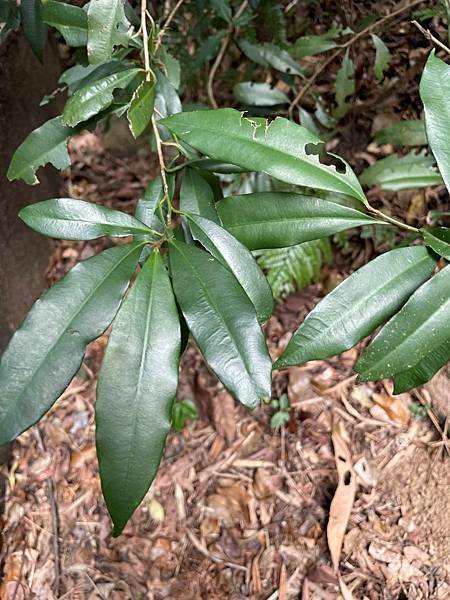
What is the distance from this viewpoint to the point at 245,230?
2.48ft

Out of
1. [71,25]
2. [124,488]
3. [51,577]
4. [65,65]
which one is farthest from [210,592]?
[65,65]

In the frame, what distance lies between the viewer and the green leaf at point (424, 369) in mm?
732

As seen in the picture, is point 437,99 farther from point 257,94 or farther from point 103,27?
point 257,94

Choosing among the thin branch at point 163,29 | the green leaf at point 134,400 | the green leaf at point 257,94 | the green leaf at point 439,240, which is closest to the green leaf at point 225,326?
the green leaf at point 134,400

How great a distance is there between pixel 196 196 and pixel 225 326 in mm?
263

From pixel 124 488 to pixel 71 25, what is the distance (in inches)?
26.1

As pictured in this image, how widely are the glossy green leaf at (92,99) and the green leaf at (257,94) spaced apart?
0.56 m

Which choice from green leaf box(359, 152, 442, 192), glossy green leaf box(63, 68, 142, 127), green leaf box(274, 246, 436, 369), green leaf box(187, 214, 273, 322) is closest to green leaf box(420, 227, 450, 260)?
green leaf box(274, 246, 436, 369)

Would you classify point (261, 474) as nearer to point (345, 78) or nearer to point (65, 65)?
point (345, 78)

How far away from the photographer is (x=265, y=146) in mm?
704

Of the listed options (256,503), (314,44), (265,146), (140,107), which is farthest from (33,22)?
(256,503)

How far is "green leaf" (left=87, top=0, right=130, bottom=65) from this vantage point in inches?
29.5

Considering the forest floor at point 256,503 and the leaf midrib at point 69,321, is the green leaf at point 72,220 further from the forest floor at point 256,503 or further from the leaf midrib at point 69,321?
the forest floor at point 256,503

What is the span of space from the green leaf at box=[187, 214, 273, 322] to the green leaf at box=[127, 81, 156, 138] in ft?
0.51
